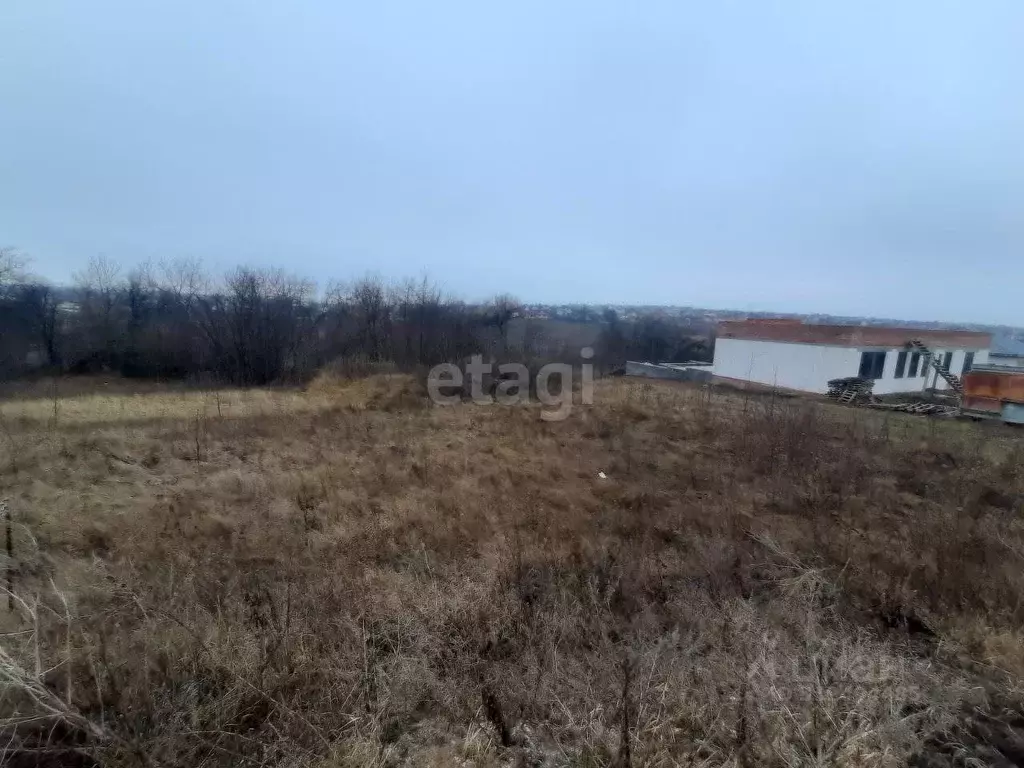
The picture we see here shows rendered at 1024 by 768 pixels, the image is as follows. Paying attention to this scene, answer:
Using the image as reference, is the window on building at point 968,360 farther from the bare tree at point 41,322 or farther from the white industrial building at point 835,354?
A: the bare tree at point 41,322

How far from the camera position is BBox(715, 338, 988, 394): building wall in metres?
21.4

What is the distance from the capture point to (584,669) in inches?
139

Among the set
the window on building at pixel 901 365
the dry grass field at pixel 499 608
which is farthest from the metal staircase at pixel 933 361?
the dry grass field at pixel 499 608

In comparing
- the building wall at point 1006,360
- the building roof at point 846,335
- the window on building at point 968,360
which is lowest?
the building wall at point 1006,360

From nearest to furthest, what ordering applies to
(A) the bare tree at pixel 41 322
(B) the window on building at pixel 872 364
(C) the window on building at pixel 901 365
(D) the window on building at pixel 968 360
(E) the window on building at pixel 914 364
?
1. (B) the window on building at pixel 872 364
2. (C) the window on building at pixel 901 365
3. (E) the window on building at pixel 914 364
4. (A) the bare tree at pixel 41 322
5. (D) the window on building at pixel 968 360

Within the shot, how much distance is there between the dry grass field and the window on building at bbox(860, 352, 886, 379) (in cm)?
1330

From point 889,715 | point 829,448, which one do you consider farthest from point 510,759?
point 829,448

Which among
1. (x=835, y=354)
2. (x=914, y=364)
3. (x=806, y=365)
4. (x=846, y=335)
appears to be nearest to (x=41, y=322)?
(x=806, y=365)

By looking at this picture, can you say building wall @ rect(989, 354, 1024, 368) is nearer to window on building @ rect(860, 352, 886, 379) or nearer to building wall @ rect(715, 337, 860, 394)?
window on building @ rect(860, 352, 886, 379)

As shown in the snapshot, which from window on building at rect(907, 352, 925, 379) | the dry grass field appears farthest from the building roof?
the dry grass field

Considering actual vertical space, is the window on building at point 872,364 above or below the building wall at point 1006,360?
above

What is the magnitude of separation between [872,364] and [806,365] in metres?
2.56

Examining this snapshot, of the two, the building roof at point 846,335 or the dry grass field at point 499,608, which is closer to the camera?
the dry grass field at point 499,608

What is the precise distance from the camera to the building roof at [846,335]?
2142 cm
